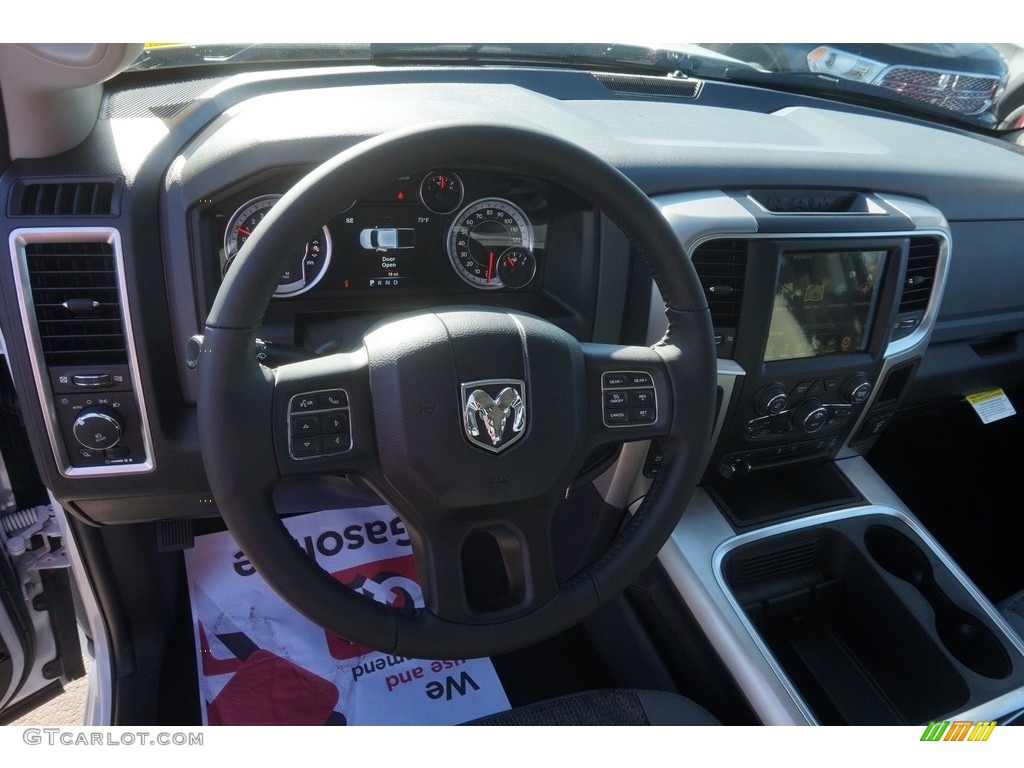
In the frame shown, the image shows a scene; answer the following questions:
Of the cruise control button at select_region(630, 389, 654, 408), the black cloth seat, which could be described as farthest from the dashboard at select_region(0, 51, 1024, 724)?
the black cloth seat

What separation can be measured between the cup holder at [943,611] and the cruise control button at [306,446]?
51.6 inches

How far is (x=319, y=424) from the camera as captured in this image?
0.95 m

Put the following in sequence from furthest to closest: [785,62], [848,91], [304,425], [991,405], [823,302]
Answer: [991,405]
[848,91]
[785,62]
[823,302]
[304,425]

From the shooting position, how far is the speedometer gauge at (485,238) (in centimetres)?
134

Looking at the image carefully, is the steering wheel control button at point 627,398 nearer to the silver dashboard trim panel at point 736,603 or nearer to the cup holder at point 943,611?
the silver dashboard trim panel at point 736,603

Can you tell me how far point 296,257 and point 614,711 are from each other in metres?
0.97

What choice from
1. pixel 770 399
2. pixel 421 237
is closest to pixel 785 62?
pixel 770 399

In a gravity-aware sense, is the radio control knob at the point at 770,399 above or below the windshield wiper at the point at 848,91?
below

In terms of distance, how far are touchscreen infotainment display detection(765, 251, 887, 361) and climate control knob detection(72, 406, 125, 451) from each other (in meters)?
1.16

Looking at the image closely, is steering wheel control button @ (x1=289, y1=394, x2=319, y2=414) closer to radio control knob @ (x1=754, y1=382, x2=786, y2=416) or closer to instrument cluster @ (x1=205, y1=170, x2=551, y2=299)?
instrument cluster @ (x1=205, y1=170, x2=551, y2=299)

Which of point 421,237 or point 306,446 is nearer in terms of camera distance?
point 306,446

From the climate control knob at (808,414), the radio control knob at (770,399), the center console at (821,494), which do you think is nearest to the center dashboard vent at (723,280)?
the center console at (821,494)

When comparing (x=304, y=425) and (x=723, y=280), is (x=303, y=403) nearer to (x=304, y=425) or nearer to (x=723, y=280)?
(x=304, y=425)

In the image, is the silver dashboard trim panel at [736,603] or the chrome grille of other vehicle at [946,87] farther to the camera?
the chrome grille of other vehicle at [946,87]
